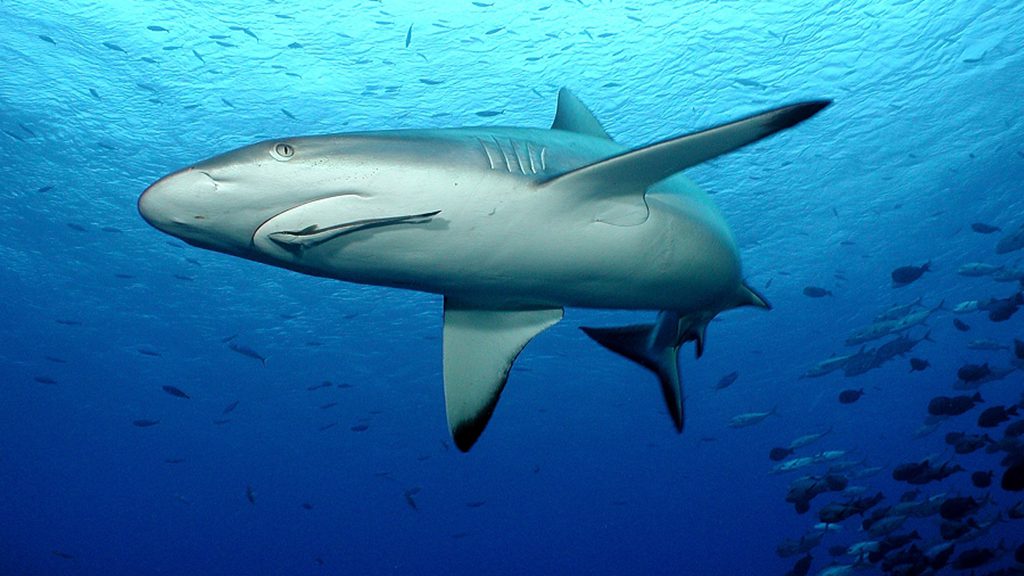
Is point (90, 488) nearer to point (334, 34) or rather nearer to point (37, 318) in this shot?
point (37, 318)

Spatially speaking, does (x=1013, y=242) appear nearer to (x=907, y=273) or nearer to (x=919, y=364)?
(x=907, y=273)

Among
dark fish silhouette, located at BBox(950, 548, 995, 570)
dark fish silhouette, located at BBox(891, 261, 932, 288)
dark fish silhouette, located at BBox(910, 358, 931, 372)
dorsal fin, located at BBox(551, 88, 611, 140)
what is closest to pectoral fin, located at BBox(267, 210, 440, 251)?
dorsal fin, located at BBox(551, 88, 611, 140)

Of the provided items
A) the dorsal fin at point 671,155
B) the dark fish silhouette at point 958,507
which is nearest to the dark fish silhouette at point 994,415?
the dark fish silhouette at point 958,507

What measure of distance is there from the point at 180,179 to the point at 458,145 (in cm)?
93

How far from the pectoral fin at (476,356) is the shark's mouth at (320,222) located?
1.25 meters

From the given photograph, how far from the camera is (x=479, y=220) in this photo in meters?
2.45

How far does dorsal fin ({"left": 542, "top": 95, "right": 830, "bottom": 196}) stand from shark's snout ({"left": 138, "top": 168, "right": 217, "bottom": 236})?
3.82 feet

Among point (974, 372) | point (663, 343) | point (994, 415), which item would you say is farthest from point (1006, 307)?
point (663, 343)

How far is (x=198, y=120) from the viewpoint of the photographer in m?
17.2

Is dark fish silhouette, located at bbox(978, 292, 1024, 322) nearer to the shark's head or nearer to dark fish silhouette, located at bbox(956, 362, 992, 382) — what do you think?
dark fish silhouette, located at bbox(956, 362, 992, 382)

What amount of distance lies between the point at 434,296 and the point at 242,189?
2234 centimetres

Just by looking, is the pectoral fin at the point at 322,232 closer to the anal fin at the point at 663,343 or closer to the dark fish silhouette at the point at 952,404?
the anal fin at the point at 663,343

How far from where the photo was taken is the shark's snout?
1928 millimetres

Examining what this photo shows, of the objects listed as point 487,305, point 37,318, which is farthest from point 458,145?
point 37,318
